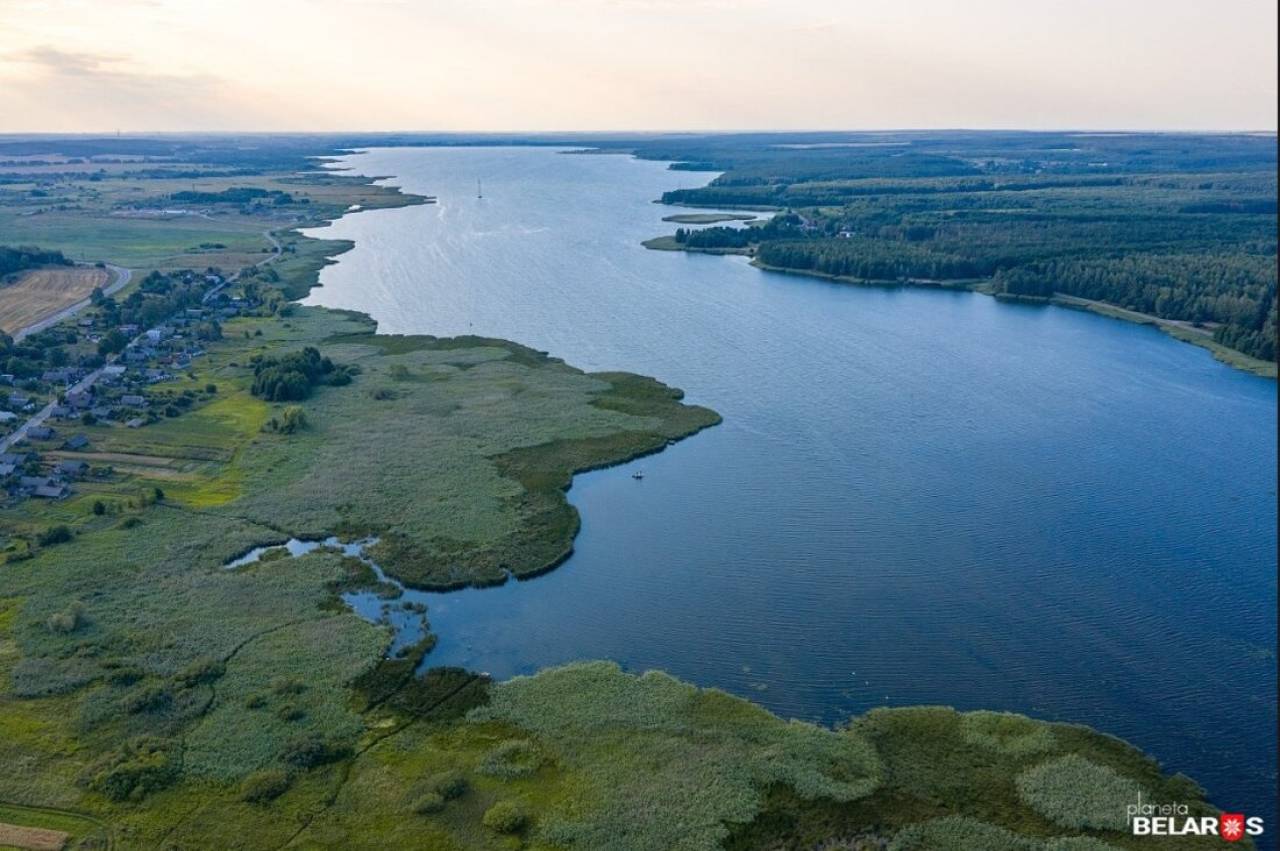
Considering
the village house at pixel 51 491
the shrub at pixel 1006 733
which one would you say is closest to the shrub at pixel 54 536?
the village house at pixel 51 491

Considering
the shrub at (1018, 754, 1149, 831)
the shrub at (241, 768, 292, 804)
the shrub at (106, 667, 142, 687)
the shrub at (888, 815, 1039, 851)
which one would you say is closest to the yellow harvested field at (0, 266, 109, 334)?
the shrub at (106, 667, 142, 687)

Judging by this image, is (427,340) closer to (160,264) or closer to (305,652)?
(305,652)

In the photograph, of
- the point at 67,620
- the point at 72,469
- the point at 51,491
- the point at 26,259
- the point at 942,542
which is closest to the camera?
the point at 67,620

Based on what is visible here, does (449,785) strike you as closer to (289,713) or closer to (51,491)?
(289,713)

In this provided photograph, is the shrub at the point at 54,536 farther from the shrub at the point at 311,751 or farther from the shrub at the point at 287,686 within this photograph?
the shrub at the point at 311,751

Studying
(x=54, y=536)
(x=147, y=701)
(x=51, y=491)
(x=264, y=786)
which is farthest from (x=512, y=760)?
(x=51, y=491)
